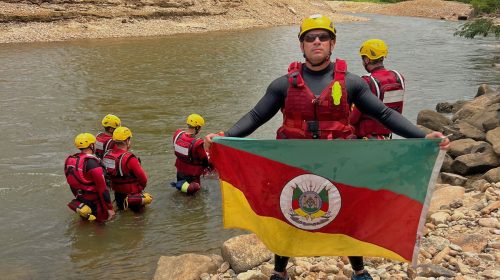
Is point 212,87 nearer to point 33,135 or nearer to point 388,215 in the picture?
point 33,135

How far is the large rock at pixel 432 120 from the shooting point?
12.9 metres

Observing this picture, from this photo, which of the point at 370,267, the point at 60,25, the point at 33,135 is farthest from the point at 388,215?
the point at 60,25

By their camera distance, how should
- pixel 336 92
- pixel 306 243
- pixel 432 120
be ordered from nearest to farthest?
pixel 336 92 → pixel 306 243 → pixel 432 120

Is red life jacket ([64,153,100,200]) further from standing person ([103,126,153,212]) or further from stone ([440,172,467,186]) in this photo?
stone ([440,172,467,186])

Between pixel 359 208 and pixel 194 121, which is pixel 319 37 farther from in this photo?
pixel 194 121

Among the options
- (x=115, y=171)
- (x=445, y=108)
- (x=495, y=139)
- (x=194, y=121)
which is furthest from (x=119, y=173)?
(x=445, y=108)

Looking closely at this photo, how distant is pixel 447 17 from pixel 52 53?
59568 millimetres

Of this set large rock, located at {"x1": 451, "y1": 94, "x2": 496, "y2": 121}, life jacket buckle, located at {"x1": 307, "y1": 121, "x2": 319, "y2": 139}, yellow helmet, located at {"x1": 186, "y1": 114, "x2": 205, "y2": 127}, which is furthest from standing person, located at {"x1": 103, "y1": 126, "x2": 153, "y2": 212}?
large rock, located at {"x1": 451, "y1": 94, "x2": 496, "y2": 121}

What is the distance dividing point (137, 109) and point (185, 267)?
11.0 m

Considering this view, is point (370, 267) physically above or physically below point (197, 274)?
above

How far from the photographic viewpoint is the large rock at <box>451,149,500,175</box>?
8.91 metres

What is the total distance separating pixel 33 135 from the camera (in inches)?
528

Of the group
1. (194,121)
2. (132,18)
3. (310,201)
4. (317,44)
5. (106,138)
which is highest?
(132,18)

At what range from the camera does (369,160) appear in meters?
4.21
